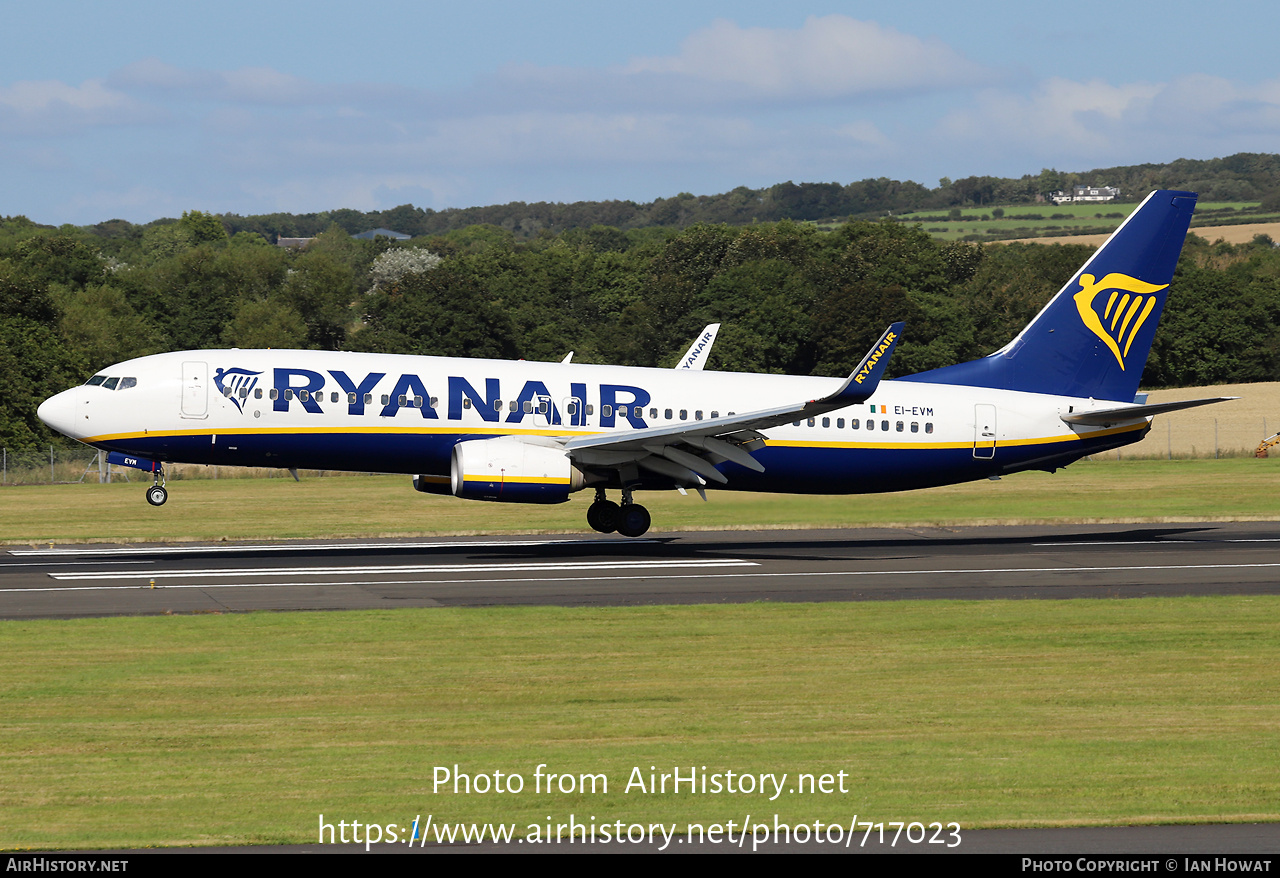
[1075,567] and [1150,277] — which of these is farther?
[1150,277]

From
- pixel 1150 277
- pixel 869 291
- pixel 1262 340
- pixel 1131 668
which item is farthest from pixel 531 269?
pixel 1131 668

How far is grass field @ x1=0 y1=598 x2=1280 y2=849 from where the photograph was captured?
13.3 meters

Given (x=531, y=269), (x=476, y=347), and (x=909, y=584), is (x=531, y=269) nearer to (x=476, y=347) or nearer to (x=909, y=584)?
(x=476, y=347)

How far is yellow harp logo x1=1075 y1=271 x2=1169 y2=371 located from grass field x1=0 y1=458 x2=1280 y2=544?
7501 millimetres

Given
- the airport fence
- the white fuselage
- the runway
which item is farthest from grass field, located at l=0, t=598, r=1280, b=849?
the airport fence

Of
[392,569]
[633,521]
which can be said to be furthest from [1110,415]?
[392,569]

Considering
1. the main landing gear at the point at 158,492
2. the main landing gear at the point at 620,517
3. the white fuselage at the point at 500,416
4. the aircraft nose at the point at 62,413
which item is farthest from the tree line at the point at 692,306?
the main landing gear at the point at 620,517

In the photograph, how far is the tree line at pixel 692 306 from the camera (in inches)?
4262

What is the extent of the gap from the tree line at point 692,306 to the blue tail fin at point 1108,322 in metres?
64.7

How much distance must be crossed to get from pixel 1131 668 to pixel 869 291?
91.2 m

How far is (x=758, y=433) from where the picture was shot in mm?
35219

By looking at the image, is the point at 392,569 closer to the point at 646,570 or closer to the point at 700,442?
the point at 646,570

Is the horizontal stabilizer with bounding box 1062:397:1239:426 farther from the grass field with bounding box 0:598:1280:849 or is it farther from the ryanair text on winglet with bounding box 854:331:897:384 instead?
the grass field with bounding box 0:598:1280:849

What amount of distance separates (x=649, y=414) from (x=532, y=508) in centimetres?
1326
